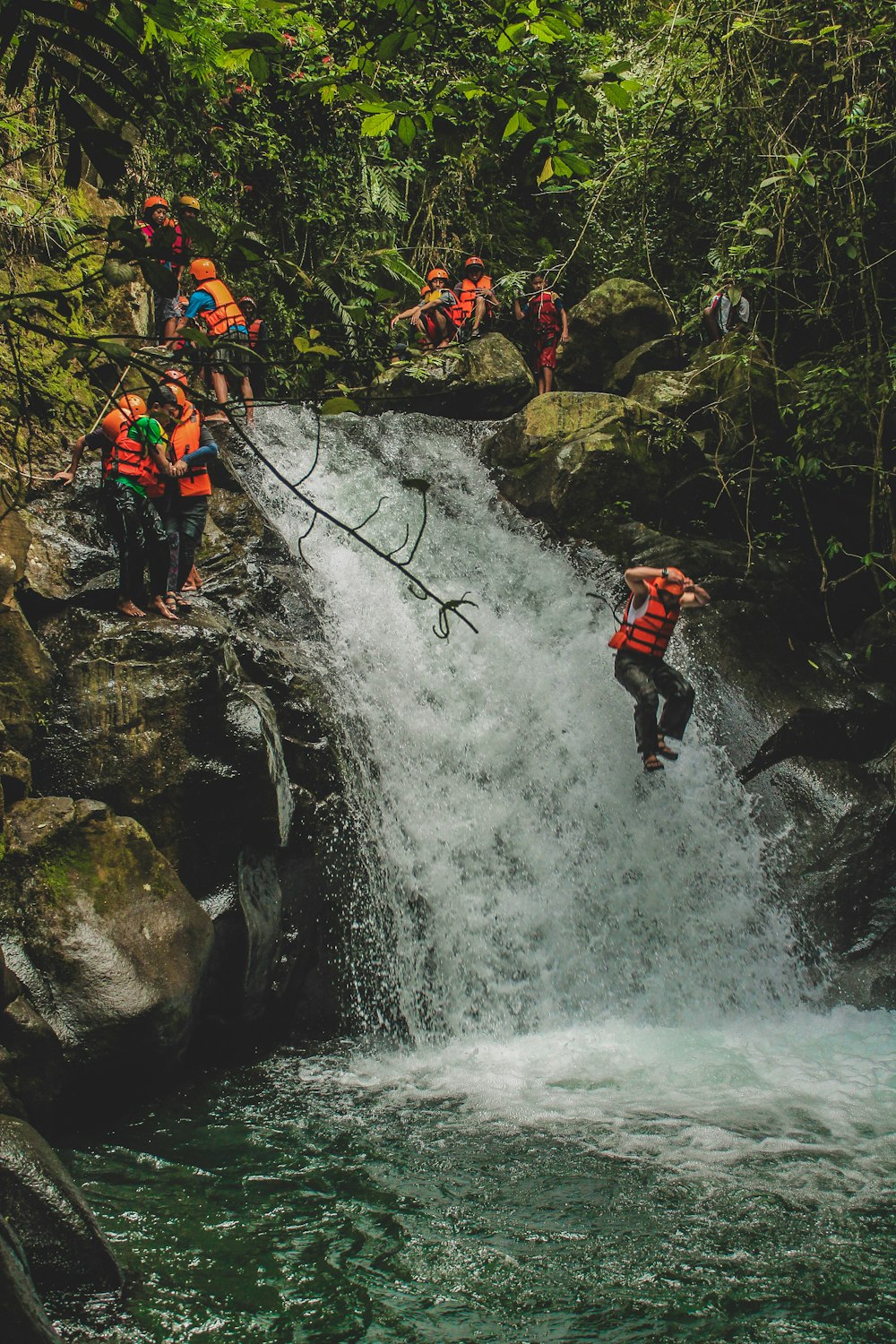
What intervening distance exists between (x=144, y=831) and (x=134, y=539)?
7.09 ft

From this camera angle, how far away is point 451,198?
15594 millimetres

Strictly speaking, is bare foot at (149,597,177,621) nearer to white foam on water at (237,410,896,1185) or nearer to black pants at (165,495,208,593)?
black pants at (165,495,208,593)

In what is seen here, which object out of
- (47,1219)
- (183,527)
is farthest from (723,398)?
(47,1219)

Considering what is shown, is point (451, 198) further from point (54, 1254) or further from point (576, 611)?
point (54, 1254)

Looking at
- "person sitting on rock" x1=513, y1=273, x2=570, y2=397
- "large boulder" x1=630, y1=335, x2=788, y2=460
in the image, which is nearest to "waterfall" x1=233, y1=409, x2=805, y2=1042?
"large boulder" x1=630, y1=335, x2=788, y2=460

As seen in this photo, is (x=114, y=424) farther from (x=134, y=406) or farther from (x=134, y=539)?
(x=134, y=539)

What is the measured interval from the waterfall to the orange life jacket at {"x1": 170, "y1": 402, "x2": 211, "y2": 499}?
1.51 metres

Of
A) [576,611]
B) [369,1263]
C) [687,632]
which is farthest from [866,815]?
[369,1263]

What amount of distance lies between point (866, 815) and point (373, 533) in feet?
17.8

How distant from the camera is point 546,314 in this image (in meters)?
12.9

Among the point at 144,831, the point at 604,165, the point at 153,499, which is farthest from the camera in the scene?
the point at 604,165

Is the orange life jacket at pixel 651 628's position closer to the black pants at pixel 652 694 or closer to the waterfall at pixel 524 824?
the black pants at pixel 652 694

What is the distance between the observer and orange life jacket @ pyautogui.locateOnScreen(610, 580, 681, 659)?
8094 millimetres

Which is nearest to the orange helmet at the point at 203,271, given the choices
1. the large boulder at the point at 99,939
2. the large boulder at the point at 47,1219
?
the large boulder at the point at 99,939
